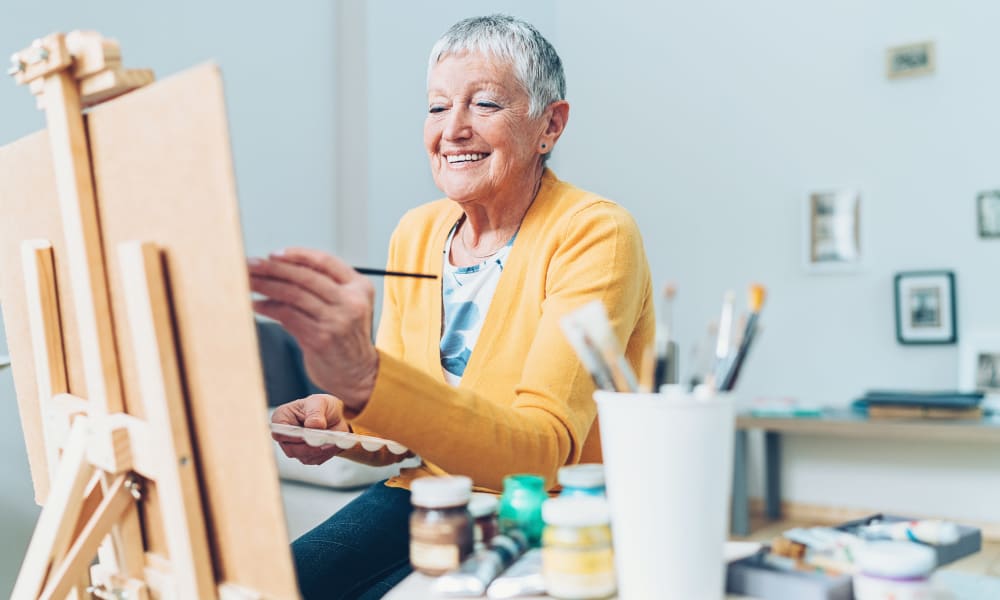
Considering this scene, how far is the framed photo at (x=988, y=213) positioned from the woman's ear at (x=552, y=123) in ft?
9.26

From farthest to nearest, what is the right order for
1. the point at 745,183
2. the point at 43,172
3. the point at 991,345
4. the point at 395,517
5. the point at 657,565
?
the point at 745,183 < the point at 991,345 < the point at 395,517 < the point at 43,172 < the point at 657,565

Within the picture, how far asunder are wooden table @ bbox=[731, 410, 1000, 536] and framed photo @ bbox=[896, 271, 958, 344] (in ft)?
1.37

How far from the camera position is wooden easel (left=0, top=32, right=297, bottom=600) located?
2.19ft

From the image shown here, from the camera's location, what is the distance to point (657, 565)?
0.60m

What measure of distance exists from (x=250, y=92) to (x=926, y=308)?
9.51ft

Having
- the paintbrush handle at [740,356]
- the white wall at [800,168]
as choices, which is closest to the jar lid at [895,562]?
the paintbrush handle at [740,356]

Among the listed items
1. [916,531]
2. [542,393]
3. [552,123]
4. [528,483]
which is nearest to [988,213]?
[552,123]

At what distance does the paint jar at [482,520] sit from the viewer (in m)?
0.72

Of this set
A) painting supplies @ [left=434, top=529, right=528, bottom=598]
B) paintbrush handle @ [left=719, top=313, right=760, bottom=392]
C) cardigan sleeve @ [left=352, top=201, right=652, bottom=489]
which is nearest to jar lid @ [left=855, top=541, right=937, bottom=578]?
paintbrush handle @ [left=719, top=313, right=760, bottom=392]

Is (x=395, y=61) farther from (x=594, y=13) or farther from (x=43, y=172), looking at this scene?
(x=43, y=172)

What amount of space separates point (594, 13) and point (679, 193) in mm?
1062

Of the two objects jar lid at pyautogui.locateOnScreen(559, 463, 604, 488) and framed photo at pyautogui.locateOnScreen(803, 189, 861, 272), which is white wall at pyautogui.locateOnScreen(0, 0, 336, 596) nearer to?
framed photo at pyautogui.locateOnScreen(803, 189, 861, 272)

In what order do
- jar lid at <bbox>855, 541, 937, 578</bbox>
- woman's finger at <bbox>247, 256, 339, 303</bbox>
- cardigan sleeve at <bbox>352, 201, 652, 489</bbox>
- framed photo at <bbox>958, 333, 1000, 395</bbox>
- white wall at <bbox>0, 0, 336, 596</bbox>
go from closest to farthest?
jar lid at <bbox>855, 541, 937, 578</bbox> < woman's finger at <bbox>247, 256, 339, 303</bbox> < cardigan sleeve at <bbox>352, 201, 652, 489</bbox> < white wall at <bbox>0, 0, 336, 596</bbox> < framed photo at <bbox>958, 333, 1000, 395</bbox>

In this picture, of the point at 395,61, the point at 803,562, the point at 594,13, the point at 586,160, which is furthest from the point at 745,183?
the point at 803,562
